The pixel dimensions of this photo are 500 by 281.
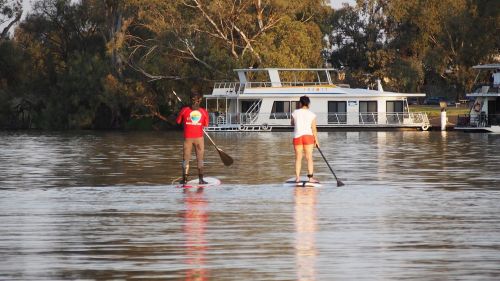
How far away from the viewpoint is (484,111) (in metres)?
73.2

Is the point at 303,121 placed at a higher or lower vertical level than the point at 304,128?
higher

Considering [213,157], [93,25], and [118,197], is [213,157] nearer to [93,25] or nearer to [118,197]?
[118,197]

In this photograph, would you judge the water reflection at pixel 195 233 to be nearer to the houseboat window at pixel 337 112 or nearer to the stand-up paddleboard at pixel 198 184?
the stand-up paddleboard at pixel 198 184

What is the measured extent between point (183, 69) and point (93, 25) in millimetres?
11693

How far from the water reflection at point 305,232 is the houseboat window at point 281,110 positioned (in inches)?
2244

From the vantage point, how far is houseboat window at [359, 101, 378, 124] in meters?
79.6

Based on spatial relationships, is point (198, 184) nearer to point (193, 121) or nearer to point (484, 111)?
point (193, 121)

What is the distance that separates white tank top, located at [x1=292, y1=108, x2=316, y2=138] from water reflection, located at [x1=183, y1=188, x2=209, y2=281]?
6.91 feet

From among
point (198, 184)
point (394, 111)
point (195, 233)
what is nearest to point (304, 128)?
point (198, 184)

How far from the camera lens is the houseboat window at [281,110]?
79812 mm

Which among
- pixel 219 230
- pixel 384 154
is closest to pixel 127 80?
pixel 384 154

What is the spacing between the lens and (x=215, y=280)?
37.2 ft

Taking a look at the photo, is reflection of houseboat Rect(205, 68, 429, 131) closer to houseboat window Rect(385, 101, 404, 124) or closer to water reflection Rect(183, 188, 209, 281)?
houseboat window Rect(385, 101, 404, 124)

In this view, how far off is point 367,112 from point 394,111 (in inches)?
71.6
